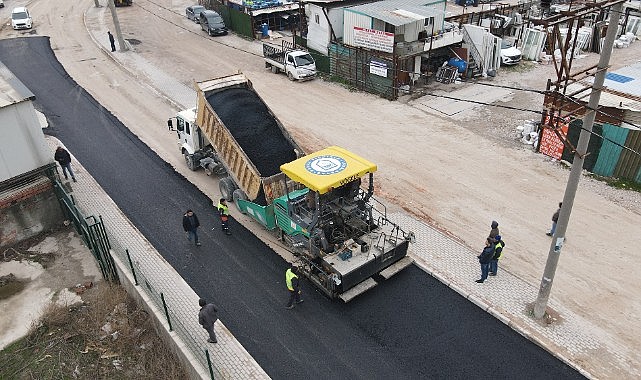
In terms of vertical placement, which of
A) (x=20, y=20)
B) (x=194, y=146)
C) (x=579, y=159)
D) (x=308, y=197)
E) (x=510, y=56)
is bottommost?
A: (x=510, y=56)

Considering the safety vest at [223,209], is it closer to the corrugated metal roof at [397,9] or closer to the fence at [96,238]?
the fence at [96,238]

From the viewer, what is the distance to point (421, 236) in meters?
14.3

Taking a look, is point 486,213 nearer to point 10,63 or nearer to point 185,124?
point 185,124

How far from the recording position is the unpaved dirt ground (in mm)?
12695

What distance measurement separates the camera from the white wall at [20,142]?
13611mm

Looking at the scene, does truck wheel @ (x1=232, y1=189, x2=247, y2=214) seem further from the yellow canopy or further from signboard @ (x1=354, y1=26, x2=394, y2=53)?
signboard @ (x1=354, y1=26, x2=394, y2=53)

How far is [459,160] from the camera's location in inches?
727

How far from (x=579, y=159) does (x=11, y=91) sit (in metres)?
15.1

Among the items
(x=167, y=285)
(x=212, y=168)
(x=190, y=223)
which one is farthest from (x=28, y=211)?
(x=212, y=168)

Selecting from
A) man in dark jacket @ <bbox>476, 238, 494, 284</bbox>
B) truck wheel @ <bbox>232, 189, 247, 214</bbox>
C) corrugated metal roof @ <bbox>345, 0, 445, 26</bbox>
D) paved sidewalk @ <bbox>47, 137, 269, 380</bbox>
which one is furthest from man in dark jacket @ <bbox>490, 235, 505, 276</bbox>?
corrugated metal roof @ <bbox>345, 0, 445, 26</bbox>

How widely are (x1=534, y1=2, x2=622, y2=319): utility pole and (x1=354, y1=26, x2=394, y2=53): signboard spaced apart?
1513cm

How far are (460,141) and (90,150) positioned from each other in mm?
15095

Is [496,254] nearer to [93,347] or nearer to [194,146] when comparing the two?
[93,347]

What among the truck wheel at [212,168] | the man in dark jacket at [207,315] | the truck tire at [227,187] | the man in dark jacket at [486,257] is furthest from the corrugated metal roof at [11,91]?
the man in dark jacket at [486,257]
